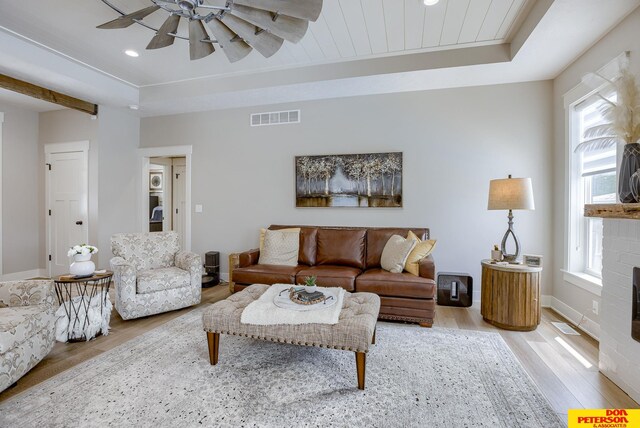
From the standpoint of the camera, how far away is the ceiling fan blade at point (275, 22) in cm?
202

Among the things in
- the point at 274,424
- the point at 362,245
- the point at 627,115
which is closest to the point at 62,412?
the point at 274,424

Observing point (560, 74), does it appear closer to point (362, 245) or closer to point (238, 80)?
point (362, 245)

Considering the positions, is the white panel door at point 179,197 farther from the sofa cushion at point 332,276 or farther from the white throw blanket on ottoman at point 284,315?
the white throw blanket on ottoman at point 284,315

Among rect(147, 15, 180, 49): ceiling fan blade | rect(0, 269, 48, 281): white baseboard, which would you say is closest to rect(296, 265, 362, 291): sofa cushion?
rect(147, 15, 180, 49): ceiling fan blade

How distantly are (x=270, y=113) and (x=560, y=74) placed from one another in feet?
11.9

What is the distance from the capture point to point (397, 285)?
2998 millimetres

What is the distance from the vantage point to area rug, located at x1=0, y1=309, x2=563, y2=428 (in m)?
1.69

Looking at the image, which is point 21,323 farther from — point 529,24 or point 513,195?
point 529,24

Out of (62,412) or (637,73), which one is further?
(637,73)

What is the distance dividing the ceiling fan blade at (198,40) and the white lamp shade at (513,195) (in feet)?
10.0

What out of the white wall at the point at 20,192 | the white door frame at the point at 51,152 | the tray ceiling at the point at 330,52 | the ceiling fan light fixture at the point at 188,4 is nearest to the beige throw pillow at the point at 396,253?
the tray ceiling at the point at 330,52

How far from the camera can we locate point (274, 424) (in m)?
1.64

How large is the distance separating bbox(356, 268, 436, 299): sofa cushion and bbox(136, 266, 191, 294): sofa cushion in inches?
77.7

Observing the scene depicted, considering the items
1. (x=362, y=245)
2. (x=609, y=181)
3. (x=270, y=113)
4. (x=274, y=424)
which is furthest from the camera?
(x=270, y=113)
